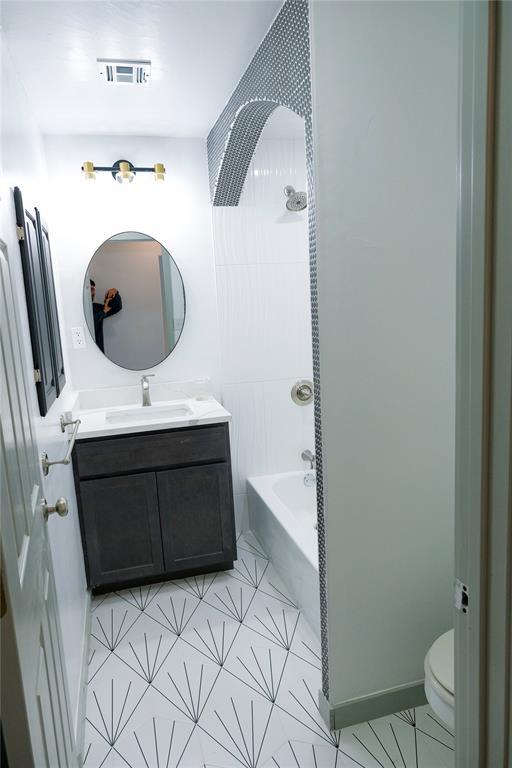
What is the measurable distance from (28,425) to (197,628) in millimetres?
1633

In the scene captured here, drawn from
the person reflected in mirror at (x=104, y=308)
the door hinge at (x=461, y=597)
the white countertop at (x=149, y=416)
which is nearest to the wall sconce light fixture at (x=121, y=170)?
the person reflected in mirror at (x=104, y=308)

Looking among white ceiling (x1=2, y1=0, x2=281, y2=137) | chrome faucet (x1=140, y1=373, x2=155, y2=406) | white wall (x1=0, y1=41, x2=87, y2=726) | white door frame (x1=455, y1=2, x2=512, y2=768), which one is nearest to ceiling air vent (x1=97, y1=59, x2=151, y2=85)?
white ceiling (x1=2, y1=0, x2=281, y2=137)

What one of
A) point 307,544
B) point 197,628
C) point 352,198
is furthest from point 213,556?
point 352,198

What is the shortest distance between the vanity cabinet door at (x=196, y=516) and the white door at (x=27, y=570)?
135cm

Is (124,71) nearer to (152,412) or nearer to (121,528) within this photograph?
(152,412)

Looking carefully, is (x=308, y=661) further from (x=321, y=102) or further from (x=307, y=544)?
(x=321, y=102)

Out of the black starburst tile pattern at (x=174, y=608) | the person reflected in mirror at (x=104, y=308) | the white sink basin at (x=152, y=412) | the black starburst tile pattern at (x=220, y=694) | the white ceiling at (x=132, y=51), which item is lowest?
the black starburst tile pattern at (x=174, y=608)

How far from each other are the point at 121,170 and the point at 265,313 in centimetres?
115

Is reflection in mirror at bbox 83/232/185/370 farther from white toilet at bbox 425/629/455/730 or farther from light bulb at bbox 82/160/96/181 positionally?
white toilet at bbox 425/629/455/730

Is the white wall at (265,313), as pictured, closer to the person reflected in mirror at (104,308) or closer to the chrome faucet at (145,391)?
the chrome faucet at (145,391)

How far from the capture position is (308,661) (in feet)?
7.23

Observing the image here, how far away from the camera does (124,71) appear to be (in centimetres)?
216

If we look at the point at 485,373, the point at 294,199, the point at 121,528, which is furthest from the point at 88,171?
the point at 485,373

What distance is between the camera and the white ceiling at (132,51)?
5.76ft
